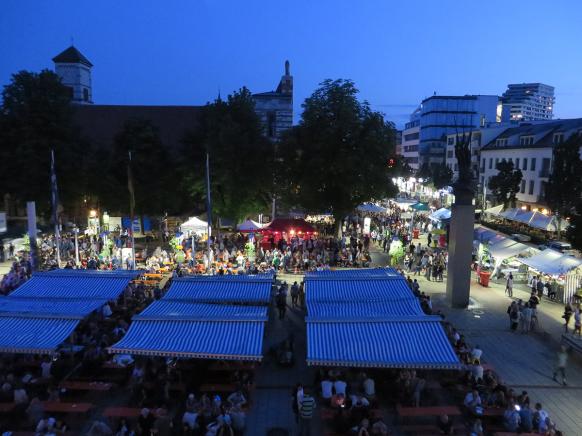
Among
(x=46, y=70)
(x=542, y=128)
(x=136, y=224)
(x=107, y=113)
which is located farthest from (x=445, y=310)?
(x=107, y=113)

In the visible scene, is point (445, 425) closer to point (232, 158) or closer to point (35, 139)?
point (232, 158)

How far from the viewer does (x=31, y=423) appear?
1005 centimetres

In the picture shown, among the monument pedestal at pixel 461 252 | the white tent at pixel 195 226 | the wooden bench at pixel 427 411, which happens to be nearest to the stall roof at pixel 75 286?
the wooden bench at pixel 427 411

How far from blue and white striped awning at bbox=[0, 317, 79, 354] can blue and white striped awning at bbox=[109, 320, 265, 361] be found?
1.75 metres

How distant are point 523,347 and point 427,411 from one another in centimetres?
684

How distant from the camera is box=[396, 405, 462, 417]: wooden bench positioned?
34.1ft

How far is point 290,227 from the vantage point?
29031 millimetres

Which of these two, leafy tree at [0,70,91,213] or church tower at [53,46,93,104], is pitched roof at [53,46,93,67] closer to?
church tower at [53,46,93,104]

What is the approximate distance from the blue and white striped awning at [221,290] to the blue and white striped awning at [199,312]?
0.53 m

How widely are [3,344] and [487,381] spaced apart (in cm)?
1240

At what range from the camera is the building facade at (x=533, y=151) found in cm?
4234

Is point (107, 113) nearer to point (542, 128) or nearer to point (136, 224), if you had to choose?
point (136, 224)

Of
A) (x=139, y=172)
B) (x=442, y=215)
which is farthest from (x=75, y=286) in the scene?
(x=442, y=215)

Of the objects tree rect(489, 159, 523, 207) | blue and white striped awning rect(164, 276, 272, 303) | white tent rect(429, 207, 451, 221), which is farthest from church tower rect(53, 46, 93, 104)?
blue and white striped awning rect(164, 276, 272, 303)
